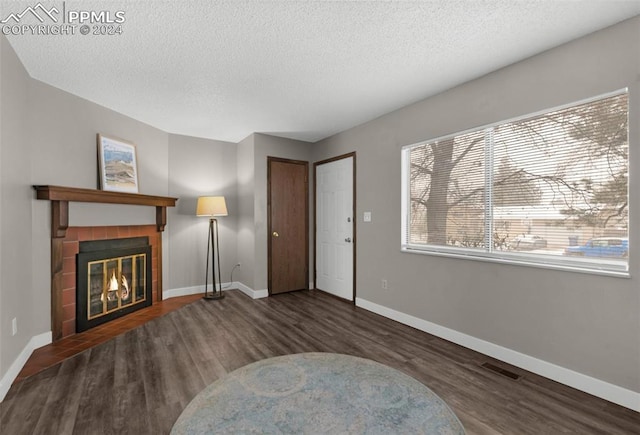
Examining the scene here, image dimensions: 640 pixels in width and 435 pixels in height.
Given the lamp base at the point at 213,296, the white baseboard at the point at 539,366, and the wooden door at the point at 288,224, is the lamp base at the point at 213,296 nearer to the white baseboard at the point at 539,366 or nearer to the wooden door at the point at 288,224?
the wooden door at the point at 288,224

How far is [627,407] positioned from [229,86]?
3.95 metres

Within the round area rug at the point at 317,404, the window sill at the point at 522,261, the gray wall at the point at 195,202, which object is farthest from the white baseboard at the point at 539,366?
the gray wall at the point at 195,202

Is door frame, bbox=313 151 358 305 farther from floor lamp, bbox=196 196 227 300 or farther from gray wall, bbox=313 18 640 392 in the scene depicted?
floor lamp, bbox=196 196 227 300

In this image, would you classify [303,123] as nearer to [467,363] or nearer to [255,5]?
→ [255,5]

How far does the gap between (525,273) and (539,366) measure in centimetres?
72

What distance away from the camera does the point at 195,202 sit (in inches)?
187

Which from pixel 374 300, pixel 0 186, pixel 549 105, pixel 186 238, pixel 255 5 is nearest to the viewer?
pixel 255 5

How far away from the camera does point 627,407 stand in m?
1.94

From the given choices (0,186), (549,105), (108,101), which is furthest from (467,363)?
(108,101)

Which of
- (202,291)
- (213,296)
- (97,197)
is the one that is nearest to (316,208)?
(213,296)

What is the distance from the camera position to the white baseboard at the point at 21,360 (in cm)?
208

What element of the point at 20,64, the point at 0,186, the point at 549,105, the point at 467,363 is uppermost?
the point at 20,64

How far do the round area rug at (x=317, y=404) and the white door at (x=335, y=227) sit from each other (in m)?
2.95

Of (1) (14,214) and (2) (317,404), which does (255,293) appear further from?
(2) (317,404)
